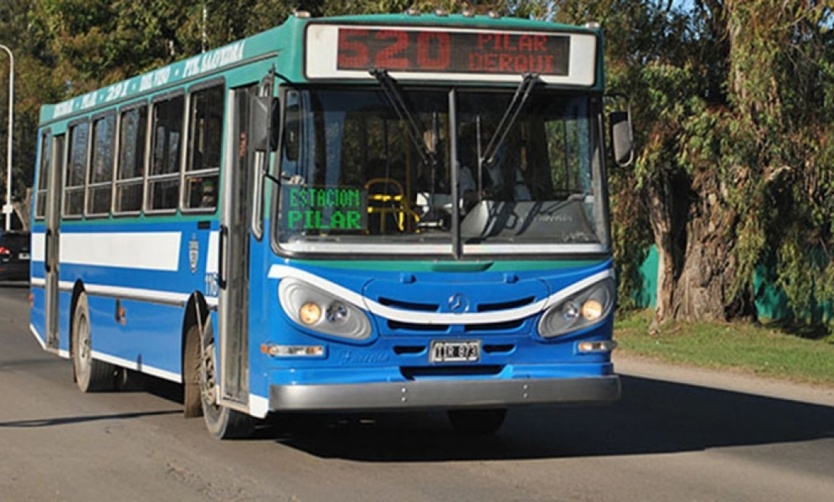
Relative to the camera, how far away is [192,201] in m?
12.5

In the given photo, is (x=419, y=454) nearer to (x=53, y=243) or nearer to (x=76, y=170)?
(x=76, y=170)

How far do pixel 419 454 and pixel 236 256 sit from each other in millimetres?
1965

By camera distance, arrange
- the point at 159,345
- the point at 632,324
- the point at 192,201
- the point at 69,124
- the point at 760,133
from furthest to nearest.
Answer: the point at 632,324, the point at 760,133, the point at 69,124, the point at 159,345, the point at 192,201

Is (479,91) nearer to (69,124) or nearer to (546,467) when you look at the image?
(546,467)

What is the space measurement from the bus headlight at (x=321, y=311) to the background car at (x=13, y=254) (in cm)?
3368

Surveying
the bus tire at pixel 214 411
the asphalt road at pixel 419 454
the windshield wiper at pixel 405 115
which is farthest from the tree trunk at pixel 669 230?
the windshield wiper at pixel 405 115

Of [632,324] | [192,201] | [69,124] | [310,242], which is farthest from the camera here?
[632,324]

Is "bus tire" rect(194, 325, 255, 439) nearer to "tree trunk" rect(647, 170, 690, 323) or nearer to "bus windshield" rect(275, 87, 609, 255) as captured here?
"bus windshield" rect(275, 87, 609, 255)

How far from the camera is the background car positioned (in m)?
42.5

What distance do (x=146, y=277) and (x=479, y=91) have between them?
437cm

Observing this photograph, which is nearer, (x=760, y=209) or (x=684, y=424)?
(x=684, y=424)

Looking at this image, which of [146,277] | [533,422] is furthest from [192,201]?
[533,422]

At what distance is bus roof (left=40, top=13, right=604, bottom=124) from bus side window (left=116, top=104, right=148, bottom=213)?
9.98ft

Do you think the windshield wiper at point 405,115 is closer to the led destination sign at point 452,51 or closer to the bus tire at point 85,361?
the led destination sign at point 452,51
